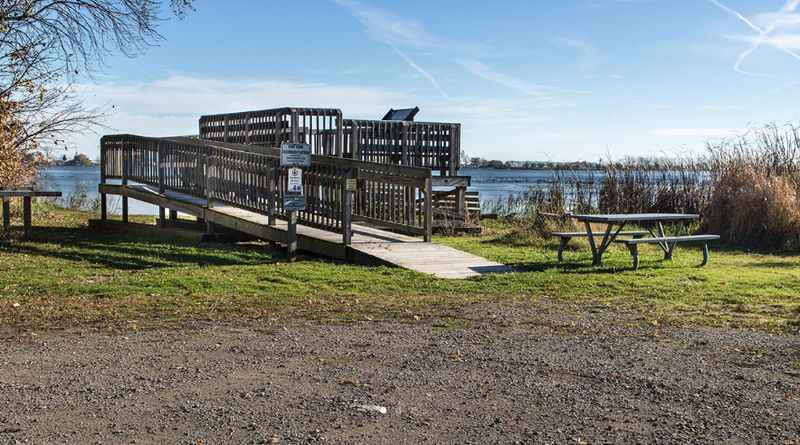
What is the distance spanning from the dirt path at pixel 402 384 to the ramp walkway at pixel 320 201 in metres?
4.14

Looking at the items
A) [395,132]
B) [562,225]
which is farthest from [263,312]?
[395,132]

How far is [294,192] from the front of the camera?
486 inches

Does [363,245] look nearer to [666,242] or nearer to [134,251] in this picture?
[134,251]

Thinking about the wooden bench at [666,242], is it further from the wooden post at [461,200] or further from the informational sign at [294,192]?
the wooden post at [461,200]

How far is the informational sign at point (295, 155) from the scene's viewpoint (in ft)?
39.9

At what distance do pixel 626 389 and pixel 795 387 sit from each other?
3.54 ft

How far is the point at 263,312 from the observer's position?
8.03m

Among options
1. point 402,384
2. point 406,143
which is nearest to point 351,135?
point 406,143

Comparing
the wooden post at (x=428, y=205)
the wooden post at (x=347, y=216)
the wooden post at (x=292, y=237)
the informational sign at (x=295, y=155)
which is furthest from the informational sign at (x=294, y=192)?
the wooden post at (x=428, y=205)

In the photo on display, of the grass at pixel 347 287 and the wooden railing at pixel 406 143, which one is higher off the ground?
the wooden railing at pixel 406 143

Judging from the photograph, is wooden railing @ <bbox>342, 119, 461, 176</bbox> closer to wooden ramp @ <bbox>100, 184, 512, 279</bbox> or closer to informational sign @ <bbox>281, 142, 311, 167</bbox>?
wooden ramp @ <bbox>100, 184, 512, 279</bbox>

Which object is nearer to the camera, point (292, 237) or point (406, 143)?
point (292, 237)

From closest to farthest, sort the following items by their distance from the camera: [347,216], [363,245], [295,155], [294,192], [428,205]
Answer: [295,155] < [294,192] < [347,216] < [363,245] < [428,205]

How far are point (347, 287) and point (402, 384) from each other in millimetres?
Answer: 4472
